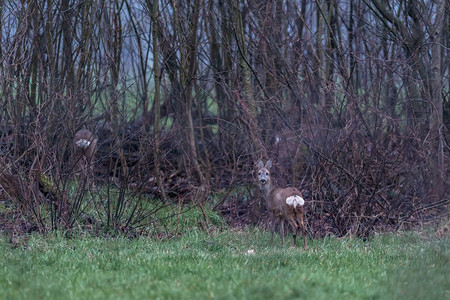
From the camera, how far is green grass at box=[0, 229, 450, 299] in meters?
5.71

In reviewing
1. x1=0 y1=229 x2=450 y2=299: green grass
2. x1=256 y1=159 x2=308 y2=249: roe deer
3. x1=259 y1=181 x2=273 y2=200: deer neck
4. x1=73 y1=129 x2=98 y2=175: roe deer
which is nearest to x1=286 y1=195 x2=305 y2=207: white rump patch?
x1=256 y1=159 x2=308 y2=249: roe deer

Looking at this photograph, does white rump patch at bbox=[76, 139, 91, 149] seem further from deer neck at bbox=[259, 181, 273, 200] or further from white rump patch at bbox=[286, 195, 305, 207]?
white rump patch at bbox=[286, 195, 305, 207]

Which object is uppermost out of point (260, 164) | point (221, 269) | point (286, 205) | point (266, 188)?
point (260, 164)

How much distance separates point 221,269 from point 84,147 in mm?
5149

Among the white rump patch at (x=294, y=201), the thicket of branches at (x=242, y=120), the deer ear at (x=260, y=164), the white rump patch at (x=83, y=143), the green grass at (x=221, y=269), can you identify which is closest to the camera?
the green grass at (x=221, y=269)

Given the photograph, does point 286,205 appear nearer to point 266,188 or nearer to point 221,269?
point 266,188

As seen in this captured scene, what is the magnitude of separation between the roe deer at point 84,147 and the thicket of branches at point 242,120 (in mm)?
153

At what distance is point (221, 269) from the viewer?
682cm

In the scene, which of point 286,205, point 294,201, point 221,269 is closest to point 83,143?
point 286,205

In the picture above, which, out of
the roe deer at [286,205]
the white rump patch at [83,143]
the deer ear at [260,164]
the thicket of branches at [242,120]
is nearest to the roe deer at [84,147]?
the white rump patch at [83,143]

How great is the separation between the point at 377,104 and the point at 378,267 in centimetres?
452

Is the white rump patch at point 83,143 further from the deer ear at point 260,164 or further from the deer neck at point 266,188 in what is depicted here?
the deer neck at point 266,188

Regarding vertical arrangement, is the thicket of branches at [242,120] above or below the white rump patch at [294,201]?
above

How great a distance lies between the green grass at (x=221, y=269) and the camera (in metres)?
5.71
